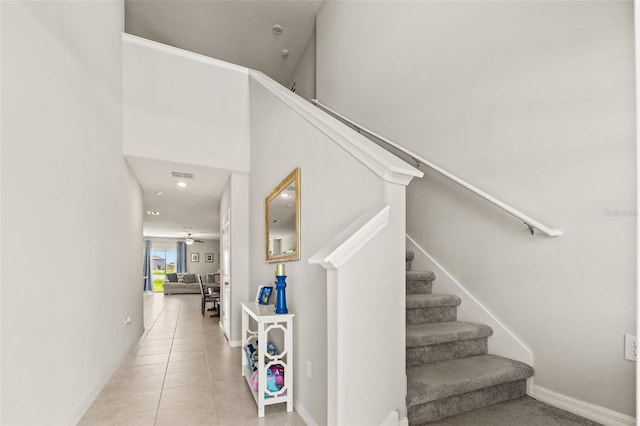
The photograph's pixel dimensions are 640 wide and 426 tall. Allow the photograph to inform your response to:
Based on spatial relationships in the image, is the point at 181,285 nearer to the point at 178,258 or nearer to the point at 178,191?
the point at 178,258

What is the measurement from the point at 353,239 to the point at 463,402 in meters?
1.18

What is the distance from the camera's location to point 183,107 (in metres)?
4.07

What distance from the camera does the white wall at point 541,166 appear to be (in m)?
1.75

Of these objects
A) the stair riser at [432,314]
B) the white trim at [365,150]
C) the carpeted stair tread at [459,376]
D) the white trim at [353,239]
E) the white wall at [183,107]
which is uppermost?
the white wall at [183,107]

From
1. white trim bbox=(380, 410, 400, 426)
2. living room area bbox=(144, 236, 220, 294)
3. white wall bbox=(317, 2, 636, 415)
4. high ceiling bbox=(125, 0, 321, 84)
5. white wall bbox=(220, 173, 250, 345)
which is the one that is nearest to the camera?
white trim bbox=(380, 410, 400, 426)

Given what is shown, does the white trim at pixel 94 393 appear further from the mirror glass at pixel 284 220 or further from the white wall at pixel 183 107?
the white wall at pixel 183 107

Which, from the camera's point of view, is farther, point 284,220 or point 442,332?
point 284,220

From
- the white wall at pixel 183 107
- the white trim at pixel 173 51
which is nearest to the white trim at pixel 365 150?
the white wall at pixel 183 107

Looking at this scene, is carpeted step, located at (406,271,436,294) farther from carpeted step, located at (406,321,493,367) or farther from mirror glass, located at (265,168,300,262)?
mirror glass, located at (265,168,300,262)

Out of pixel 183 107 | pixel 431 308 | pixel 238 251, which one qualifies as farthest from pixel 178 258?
pixel 431 308

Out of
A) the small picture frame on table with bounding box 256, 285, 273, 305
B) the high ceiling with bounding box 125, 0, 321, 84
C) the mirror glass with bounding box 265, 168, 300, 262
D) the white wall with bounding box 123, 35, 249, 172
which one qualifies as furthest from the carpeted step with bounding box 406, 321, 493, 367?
the high ceiling with bounding box 125, 0, 321, 84

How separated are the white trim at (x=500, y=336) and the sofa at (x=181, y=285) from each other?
12.8 m

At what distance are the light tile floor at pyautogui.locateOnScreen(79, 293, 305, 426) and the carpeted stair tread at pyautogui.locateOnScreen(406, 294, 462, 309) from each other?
3.64ft

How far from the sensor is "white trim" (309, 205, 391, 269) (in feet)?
5.01
